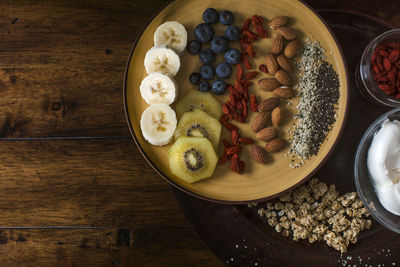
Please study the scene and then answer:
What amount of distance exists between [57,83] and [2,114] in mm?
211

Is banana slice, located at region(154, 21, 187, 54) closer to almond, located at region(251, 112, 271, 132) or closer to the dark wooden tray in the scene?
almond, located at region(251, 112, 271, 132)

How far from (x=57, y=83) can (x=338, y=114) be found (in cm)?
A: 90

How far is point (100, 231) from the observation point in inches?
46.1

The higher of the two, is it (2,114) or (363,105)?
(363,105)

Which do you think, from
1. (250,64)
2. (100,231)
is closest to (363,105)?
(250,64)

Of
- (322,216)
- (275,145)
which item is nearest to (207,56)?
(275,145)

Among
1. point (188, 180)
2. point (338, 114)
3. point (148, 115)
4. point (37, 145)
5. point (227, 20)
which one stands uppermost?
point (227, 20)

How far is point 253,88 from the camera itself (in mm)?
1086

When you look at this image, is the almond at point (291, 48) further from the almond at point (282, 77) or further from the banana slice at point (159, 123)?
the banana slice at point (159, 123)

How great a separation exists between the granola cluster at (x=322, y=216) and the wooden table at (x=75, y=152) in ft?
0.96

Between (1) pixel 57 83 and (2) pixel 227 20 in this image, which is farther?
(1) pixel 57 83

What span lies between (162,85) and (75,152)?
1.27 feet

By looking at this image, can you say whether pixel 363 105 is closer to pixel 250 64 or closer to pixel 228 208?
pixel 250 64

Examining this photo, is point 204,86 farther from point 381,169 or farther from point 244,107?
point 381,169
